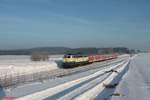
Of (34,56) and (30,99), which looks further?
(34,56)

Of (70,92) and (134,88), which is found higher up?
(70,92)

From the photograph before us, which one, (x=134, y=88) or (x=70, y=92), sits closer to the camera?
(x=70, y=92)

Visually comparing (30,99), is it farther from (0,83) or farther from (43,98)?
(0,83)

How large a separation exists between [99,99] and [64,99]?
5.84 ft

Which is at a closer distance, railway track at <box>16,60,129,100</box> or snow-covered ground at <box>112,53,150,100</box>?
railway track at <box>16,60,129,100</box>

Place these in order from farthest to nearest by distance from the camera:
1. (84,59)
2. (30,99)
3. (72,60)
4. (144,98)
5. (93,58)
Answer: (93,58) < (84,59) < (72,60) < (144,98) < (30,99)

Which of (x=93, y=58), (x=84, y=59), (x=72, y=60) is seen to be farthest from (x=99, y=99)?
(x=93, y=58)

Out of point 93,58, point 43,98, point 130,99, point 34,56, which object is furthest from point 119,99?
point 34,56

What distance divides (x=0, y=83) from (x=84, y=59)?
43717mm

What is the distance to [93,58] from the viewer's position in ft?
259

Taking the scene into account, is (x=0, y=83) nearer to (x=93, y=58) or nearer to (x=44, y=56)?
(x=93, y=58)

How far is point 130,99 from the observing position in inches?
634

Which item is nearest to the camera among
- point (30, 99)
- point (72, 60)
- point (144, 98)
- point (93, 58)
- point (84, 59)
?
point (30, 99)

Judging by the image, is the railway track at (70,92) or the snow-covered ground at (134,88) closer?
the railway track at (70,92)
